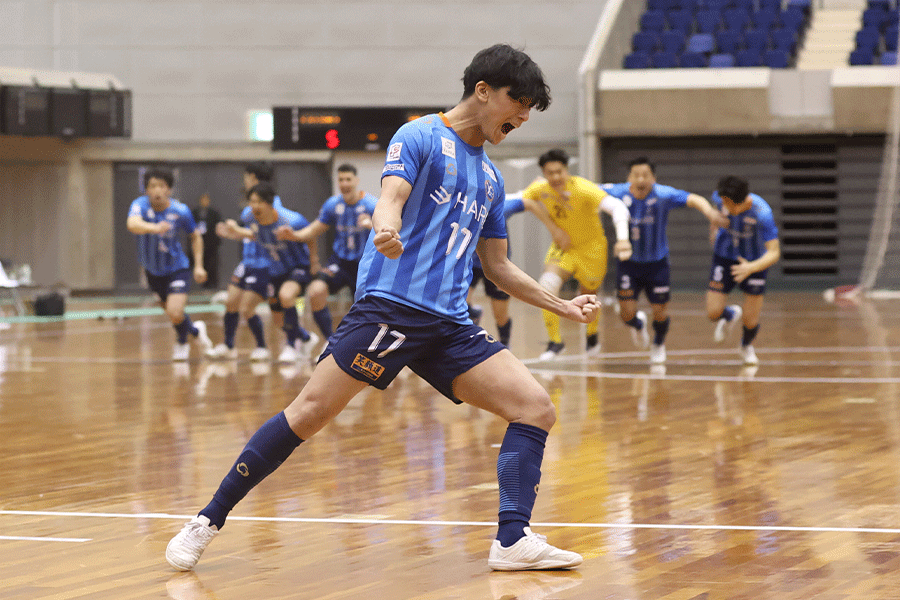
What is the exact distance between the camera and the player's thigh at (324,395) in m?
3.91

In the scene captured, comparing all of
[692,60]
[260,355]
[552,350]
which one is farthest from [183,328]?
[692,60]

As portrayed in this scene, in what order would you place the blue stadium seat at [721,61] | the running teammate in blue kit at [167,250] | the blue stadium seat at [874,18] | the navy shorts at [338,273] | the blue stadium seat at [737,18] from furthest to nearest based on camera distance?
the blue stadium seat at [737,18] → the blue stadium seat at [874,18] → the blue stadium seat at [721,61] → the running teammate in blue kit at [167,250] → the navy shorts at [338,273]

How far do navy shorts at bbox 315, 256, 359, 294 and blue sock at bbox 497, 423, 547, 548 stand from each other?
748 centimetres

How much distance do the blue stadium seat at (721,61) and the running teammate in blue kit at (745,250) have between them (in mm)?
13466

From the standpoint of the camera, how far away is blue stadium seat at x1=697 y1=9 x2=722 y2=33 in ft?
82.1

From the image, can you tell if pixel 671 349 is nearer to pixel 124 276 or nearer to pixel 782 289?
pixel 782 289

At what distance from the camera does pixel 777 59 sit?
23859mm

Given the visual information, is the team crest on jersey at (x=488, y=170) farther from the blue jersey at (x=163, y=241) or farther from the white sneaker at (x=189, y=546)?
the blue jersey at (x=163, y=241)

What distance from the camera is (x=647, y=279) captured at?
11484 mm

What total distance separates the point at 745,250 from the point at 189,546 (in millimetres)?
7818

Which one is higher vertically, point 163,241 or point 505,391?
point 163,241

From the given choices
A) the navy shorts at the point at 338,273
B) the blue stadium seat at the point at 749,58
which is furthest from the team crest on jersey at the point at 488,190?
the blue stadium seat at the point at 749,58

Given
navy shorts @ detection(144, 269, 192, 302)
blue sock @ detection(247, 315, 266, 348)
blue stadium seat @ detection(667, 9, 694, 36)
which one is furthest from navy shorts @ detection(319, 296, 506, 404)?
blue stadium seat @ detection(667, 9, 694, 36)

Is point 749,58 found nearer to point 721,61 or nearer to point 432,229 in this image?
point 721,61
